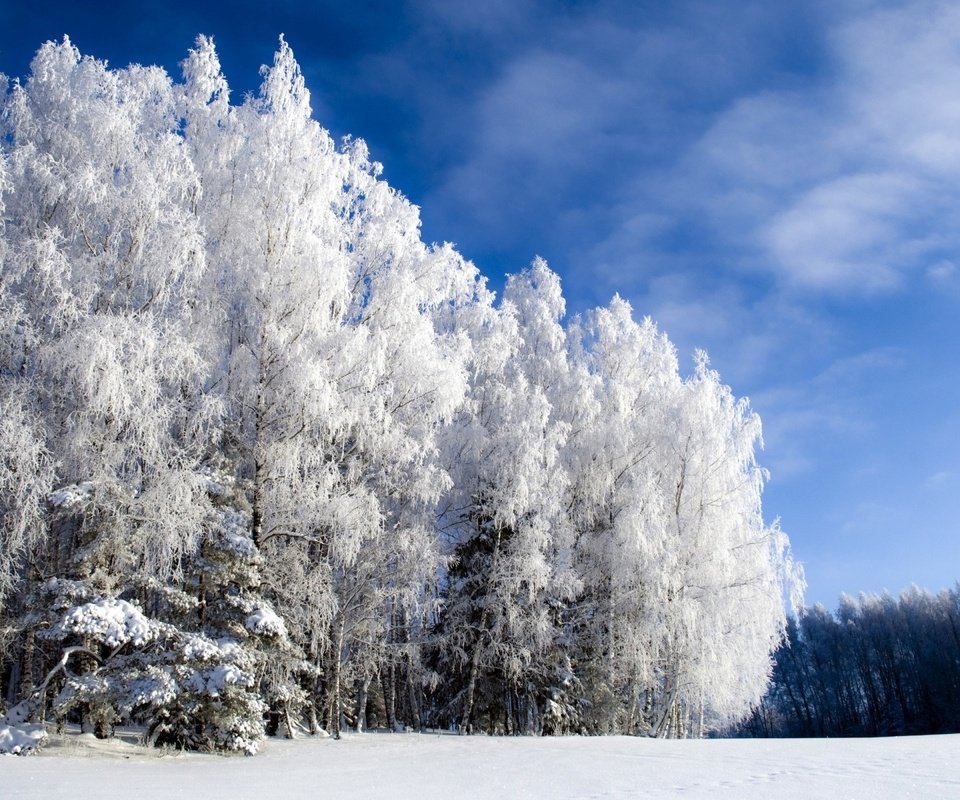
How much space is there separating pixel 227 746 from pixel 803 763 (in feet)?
27.0

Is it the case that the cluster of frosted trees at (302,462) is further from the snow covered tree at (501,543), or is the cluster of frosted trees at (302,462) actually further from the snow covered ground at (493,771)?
the snow covered ground at (493,771)

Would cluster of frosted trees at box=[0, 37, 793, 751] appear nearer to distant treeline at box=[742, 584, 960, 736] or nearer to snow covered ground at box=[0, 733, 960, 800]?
snow covered ground at box=[0, 733, 960, 800]

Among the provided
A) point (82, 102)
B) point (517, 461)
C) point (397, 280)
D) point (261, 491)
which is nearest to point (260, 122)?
point (82, 102)

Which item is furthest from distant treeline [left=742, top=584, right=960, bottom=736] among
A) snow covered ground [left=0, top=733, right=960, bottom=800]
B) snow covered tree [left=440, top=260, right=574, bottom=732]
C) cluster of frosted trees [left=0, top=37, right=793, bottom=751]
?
snow covered ground [left=0, top=733, right=960, bottom=800]

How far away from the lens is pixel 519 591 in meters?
18.3

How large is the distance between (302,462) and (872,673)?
214ft

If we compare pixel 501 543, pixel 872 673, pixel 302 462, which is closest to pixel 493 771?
pixel 302 462

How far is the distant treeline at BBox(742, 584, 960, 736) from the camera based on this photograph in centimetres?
5362

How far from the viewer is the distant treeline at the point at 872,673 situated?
53625mm

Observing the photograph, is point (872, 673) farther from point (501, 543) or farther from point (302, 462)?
point (302, 462)

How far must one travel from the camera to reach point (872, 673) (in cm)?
6238

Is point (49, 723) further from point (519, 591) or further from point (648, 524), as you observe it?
point (648, 524)

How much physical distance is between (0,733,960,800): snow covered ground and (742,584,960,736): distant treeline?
49.0 m

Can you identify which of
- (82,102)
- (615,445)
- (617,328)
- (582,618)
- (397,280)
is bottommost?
(582,618)
